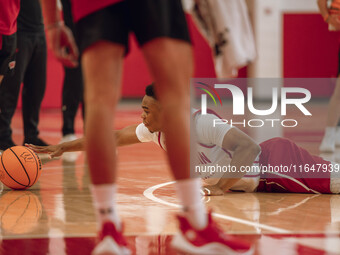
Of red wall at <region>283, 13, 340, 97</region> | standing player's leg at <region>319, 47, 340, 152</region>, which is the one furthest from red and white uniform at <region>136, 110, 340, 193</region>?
red wall at <region>283, 13, 340, 97</region>

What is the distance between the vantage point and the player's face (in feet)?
13.3

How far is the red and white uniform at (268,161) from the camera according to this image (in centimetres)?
428

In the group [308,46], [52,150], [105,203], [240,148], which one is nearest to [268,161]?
[240,148]

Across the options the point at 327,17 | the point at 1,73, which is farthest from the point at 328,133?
the point at 1,73

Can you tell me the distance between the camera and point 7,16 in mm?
4328

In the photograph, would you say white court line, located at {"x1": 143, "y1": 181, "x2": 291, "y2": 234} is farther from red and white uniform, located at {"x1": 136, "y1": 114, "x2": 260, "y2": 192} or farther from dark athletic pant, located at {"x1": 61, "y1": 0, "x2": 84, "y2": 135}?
dark athletic pant, located at {"x1": 61, "y1": 0, "x2": 84, "y2": 135}

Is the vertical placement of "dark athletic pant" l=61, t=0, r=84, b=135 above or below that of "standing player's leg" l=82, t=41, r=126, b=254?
below

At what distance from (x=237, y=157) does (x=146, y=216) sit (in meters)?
0.82

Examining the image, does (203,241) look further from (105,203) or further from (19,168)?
(19,168)

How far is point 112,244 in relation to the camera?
2289 millimetres

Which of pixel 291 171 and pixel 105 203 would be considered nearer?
pixel 105 203

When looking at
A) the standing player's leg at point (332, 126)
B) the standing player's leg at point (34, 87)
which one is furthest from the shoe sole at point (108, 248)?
the standing player's leg at point (332, 126)

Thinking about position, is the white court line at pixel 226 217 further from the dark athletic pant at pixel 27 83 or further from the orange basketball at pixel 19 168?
the dark athletic pant at pixel 27 83

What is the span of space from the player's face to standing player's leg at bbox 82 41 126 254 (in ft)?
5.47
